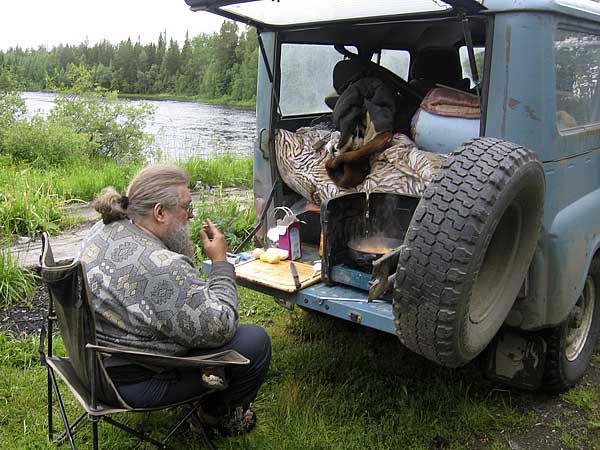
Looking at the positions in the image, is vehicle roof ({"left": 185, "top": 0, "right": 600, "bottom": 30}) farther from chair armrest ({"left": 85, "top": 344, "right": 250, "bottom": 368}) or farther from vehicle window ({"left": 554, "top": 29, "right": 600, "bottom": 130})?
chair armrest ({"left": 85, "top": 344, "right": 250, "bottom": 368})

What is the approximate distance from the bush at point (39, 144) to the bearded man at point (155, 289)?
8576 millimetres

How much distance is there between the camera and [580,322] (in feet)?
11.6

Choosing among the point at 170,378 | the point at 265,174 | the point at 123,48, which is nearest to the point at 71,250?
the point at 265,174

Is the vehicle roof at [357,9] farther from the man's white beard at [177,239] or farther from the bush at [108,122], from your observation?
the bush at [108,122]

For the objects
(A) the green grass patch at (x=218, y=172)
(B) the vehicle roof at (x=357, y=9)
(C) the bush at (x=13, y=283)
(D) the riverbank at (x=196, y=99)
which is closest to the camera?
(B) the vehicle roof at (x=357, y=9)

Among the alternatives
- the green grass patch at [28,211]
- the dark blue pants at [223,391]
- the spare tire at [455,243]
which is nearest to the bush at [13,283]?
the green grass patch at [28,211]

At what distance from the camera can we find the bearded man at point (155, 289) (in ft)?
7.70

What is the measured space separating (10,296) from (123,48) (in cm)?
3026

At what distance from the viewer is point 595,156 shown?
11.1 feet

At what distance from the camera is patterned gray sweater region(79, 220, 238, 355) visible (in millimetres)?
2342

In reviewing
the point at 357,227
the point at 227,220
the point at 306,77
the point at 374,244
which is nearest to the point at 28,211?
the point at 227,220

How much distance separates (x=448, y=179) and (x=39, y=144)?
9791 mm

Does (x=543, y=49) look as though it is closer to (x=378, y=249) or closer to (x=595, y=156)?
(x=595, y=156)

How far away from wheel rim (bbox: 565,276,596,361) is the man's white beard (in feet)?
7.12
